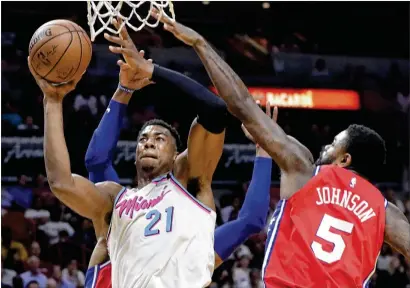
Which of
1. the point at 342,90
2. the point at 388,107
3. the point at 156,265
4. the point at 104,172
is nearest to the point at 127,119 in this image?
the point at 342,90

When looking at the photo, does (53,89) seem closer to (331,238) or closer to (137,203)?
(137,203)

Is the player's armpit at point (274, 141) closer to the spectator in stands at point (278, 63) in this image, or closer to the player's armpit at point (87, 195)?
the player's armpit at point (87, 195)

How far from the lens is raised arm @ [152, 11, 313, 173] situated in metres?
3.22

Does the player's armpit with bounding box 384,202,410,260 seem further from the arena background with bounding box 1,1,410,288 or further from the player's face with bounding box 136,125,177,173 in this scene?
the arena background with bounding box 1,1,410,288

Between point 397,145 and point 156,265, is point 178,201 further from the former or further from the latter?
point 397,145

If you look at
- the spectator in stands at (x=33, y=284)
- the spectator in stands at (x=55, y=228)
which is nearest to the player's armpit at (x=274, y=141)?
the spectator in stands at (x=33, y=284)

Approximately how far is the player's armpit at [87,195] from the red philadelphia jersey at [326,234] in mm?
784

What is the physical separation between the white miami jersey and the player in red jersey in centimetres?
33

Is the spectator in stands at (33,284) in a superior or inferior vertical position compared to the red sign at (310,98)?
inferior

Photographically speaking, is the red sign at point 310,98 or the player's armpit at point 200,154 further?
the red sign at point 310,98

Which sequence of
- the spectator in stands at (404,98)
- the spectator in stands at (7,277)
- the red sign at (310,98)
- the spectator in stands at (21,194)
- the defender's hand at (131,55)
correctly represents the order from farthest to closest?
1. the spectator in stands at (404,98)
2. the red sign at (310,98)
3. the spectator in stands at (21,194)
4. the spectator in stands at (7,277)
5. the defender's hand at (131,55)

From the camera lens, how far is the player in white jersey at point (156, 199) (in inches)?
132

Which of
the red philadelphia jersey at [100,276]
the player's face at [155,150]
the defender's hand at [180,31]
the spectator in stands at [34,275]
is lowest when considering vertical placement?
the spectator in stands at [34,275]

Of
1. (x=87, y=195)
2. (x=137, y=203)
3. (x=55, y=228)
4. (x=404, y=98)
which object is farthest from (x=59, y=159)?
(x=404, y=98)
